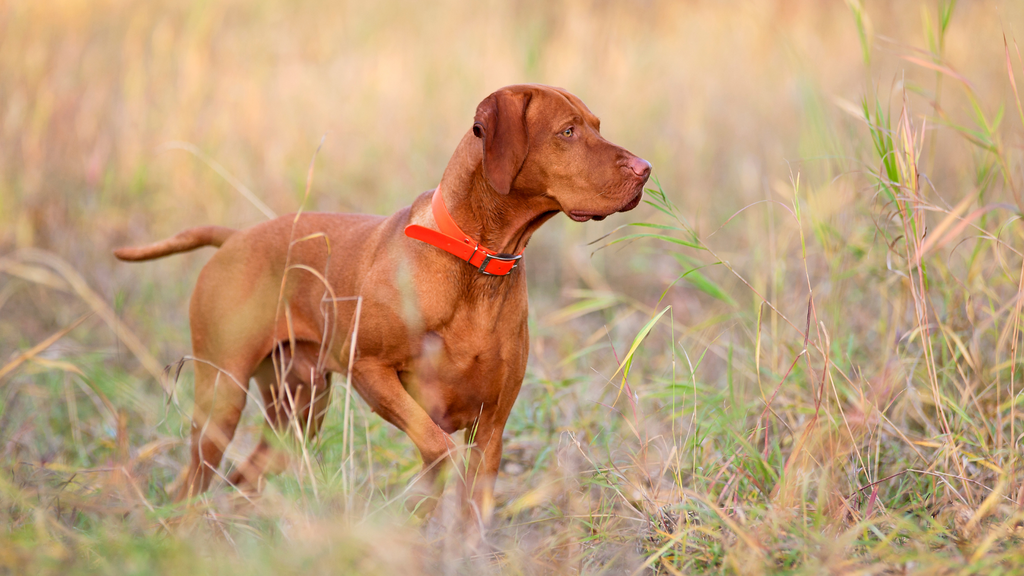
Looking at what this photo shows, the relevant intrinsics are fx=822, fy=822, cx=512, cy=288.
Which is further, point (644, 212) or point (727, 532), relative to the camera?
point (644, 212)

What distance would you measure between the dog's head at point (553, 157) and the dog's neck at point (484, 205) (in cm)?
5

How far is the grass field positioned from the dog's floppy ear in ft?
1.53

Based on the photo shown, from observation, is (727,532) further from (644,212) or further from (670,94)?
(670,94)

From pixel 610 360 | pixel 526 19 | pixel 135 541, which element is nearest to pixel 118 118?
pixel 526 19

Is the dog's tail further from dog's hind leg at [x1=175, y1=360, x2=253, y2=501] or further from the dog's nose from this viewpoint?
the dog's nose

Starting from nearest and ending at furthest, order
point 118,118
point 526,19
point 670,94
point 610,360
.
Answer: point 610,360, point 118,118, point 670,94, point 526,19

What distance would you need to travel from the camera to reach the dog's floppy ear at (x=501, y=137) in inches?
98.5

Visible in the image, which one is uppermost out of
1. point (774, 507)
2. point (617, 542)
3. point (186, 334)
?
point (774, 507)

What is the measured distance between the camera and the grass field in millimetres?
2400

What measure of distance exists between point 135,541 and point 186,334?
11.5 ft

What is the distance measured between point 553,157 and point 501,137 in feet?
0.63

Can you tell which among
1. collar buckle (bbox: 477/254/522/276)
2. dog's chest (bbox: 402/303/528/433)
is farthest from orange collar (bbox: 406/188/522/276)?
dog's chest (bbox: 402/303/528/433)

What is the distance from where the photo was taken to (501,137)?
2525 mm

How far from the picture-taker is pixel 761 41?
25.4 feet
